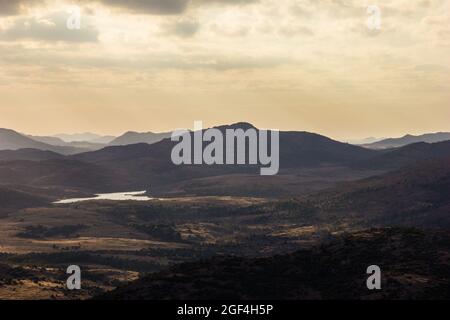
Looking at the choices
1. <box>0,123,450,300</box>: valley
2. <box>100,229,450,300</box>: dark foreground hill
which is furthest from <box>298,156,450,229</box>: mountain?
<box>100,229,450,300</box>: dark foreground hill

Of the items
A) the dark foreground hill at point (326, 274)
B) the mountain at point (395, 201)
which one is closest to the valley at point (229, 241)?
the dark foreground hill at point (326, 274)

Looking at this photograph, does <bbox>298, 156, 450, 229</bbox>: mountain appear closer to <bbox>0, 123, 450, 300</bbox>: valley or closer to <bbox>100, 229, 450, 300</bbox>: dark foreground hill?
<bbox>0, 123, 450, 300</bbox>: valley

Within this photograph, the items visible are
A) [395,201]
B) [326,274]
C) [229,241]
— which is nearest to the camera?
[326,274]

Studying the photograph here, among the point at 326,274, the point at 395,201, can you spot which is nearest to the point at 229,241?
the point at 395,201

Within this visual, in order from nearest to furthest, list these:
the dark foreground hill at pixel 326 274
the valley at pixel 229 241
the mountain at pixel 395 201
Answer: the dark foreground hill at pixel 326 274 < the valley at pixel 229 241 < the mountain at pixel 395 201

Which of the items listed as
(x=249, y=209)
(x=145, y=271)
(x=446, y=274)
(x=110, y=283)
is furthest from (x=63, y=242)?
(x=446, y=274)

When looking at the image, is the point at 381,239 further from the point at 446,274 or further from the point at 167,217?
the point at 167,217

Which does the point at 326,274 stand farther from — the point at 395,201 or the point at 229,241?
the point at 395,201

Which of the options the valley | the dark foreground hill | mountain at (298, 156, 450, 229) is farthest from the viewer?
mountain at (298, 156, 450, 229)

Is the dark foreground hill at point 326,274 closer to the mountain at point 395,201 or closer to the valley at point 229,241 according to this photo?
the valley at point 229,241

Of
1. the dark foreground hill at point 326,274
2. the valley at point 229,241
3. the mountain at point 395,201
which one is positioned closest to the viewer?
the dark foreground hill at point 326,274
